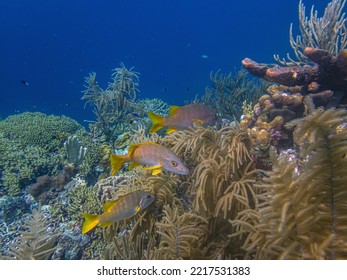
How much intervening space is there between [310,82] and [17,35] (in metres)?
167

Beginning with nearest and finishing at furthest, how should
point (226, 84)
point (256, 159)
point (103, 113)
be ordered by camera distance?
point (256, 159) < point (103, 113) < point (226, 84)

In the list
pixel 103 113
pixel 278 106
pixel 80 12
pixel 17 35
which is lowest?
pixel 278 106

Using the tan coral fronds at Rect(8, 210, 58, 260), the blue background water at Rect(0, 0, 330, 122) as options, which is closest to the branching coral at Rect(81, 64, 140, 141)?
the tan coral fronds at Rect(8, 210, 58, 260)

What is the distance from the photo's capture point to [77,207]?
631 centimetres

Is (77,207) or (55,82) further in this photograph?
(55,82)

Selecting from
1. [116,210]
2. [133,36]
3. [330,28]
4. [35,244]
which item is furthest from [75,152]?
[133,36]

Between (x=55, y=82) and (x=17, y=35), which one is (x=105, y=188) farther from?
(x=17, y=35)

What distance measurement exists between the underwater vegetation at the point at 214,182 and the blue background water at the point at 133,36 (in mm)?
103159

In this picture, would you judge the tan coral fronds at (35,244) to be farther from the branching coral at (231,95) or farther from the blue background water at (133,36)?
the blue background water at (133,36)

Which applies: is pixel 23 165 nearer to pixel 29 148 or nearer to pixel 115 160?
pixel 29 148

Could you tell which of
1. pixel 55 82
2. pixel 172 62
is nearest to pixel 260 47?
pixel 172 62

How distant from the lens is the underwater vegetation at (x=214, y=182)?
2.01 meters

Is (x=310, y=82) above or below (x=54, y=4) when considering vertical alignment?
below

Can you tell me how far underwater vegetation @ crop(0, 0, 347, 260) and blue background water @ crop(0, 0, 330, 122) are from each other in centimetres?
10316
